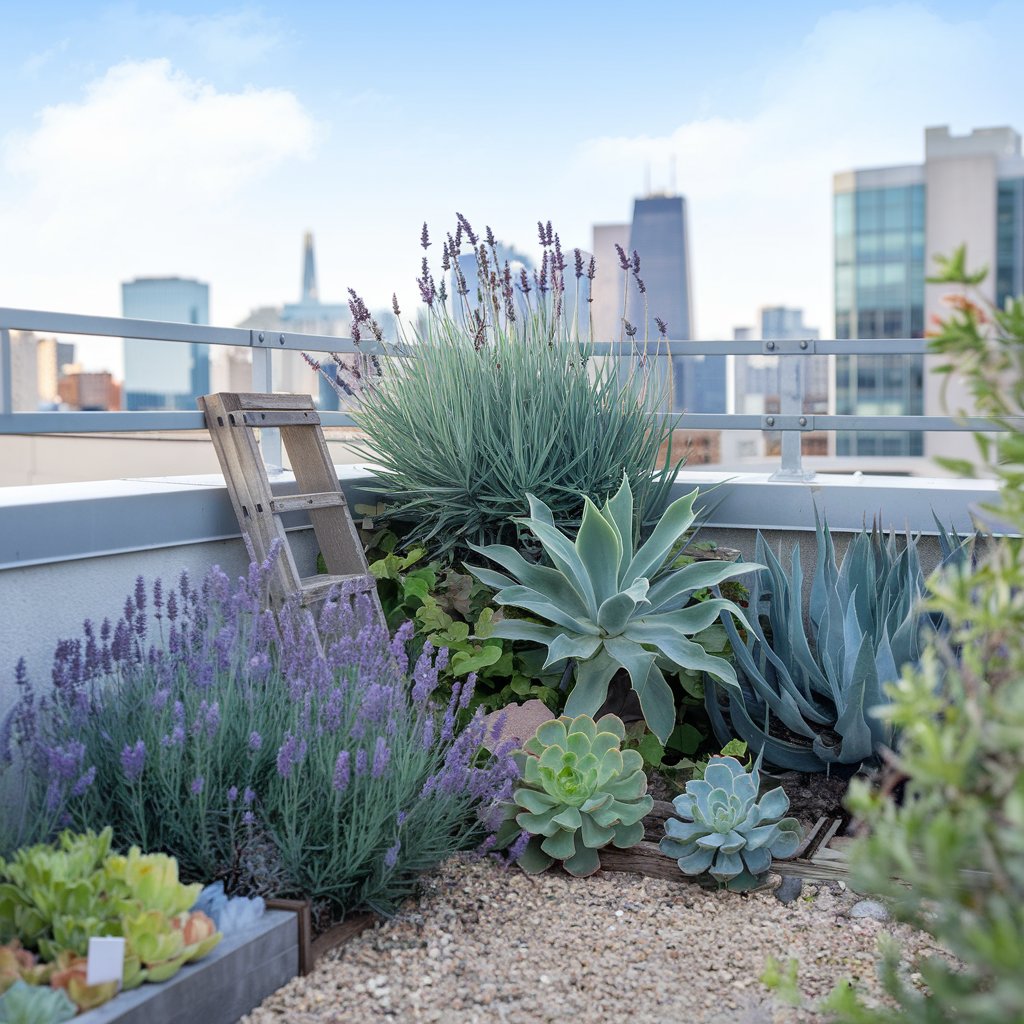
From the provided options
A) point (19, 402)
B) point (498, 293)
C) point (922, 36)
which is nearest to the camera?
point (19, 402)

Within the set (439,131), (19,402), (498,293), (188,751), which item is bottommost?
(188,751)

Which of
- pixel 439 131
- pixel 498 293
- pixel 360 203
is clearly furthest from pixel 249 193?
pixel 498 293

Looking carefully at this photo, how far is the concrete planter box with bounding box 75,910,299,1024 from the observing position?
1850 mm

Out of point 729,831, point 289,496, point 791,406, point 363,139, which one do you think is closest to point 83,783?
point 289,496

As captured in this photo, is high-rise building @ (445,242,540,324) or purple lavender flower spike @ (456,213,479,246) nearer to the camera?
purple lavender flower spike @ (456,213,479,246)

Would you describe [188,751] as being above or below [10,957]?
above

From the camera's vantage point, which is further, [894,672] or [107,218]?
[107,218]

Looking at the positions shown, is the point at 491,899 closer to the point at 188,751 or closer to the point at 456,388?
the point at 188,751

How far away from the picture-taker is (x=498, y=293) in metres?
4.22

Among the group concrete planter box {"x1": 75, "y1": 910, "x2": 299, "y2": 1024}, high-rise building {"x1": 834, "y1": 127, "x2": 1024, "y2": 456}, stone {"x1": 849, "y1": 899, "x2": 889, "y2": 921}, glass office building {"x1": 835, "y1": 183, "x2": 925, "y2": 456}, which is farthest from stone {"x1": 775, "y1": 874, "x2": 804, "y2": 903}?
glass office building {"x1": 835, "y1": 183, "x2": 925, "y2": 456}

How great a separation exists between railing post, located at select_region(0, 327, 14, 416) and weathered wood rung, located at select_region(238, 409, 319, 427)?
2.22ft

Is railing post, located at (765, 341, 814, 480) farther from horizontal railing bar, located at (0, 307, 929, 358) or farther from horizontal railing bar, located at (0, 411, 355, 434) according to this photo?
horizontal railing bar, located at (0, 411, 355, 434)

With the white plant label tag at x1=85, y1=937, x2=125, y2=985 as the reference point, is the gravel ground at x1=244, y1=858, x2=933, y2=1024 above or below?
below

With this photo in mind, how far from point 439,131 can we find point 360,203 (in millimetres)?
8877
